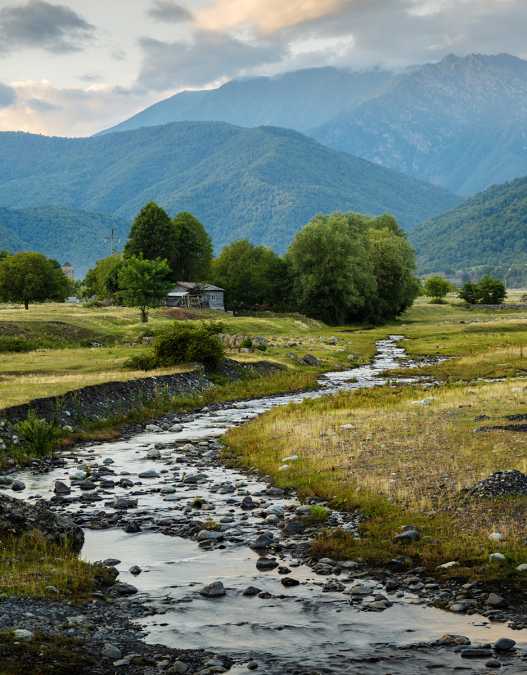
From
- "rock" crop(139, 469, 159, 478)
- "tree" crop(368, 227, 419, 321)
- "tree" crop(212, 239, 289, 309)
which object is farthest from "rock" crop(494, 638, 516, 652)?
"tree" crop(368, 227, 419, 321)

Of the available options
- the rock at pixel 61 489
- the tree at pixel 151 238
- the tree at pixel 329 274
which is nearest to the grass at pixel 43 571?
the rock at pixel 61 489

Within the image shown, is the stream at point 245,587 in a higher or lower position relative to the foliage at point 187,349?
lower

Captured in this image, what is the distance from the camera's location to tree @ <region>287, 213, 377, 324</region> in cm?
14127

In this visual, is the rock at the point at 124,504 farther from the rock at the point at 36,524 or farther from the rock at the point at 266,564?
the rock at the point at 266,564

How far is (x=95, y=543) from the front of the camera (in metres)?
21.6

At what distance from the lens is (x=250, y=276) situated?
156 m

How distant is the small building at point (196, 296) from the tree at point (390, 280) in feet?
93.1

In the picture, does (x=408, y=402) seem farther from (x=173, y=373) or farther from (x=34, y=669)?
(x=34, y=669)

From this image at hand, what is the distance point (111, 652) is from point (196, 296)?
137 m

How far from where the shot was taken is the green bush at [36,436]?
35.4 metres

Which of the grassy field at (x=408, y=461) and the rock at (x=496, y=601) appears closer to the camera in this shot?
the rock at (x=496, y=601)

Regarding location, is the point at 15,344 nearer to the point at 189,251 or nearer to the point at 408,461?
the point at 408,461

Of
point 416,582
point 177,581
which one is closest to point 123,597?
point 177,581

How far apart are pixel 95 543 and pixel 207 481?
7.96m
